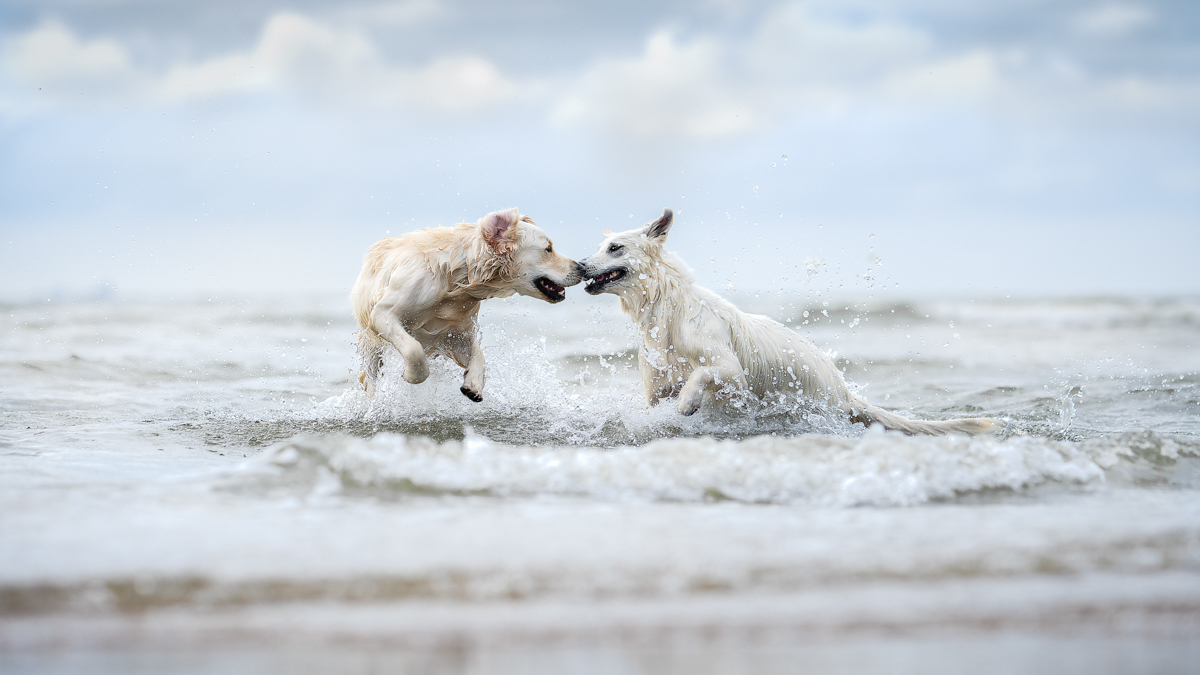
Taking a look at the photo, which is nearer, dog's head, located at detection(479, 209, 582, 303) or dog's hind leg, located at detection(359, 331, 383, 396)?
dog's head, located at detection(479, 209, 582, 303)

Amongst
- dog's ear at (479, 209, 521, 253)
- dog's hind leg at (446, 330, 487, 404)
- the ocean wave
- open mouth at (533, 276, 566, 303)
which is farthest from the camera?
open mouth at (533, 276, 566, 303)

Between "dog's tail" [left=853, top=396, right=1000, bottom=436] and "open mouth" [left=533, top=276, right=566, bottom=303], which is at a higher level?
"open mouth" [left=533, top=276, right=566, bottom=303]

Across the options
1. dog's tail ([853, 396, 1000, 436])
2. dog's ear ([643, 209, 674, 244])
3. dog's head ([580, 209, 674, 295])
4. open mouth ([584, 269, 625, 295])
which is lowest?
dog's tail ([853, 396, 1000, 436])

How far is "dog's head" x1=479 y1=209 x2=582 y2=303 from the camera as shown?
236 inches

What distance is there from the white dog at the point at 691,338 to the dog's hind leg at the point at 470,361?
1001 mm

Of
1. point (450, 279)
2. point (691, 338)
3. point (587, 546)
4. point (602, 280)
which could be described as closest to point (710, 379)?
point (691, 338)

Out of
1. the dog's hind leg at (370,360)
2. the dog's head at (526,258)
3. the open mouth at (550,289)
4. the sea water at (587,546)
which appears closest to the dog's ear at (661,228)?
the dog's head at (526,258)

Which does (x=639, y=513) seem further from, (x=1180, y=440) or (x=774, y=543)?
(x=1180, y=440)

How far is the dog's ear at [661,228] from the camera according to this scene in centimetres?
653

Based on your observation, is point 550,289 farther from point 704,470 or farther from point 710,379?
point 704,470

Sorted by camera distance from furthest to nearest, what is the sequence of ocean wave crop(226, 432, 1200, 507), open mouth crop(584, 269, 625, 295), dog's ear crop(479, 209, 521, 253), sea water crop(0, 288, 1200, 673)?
open mouth crop(584, 269, 625, 295) → dog's ear crop(479, 209, 521, 253) → ocean wave crop(226, 432, 1200, 507) → sea water crop(0, 288, 1200, 673)

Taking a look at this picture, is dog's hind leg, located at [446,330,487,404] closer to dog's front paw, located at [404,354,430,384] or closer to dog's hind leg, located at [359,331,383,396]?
dog's front paw, located at [404,354,430,384]

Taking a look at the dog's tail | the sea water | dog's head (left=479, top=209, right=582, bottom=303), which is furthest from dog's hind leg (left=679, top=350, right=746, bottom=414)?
the dog's tail

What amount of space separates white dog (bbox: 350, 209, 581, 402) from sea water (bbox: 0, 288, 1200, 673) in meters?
0.39
